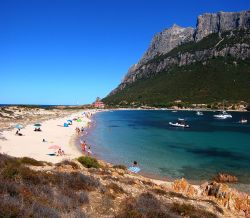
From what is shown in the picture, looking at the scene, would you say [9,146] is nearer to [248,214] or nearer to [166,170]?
[166,170]

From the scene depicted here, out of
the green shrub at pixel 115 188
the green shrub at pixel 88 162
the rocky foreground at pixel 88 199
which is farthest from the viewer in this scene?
the green shrub at pixel 88 162

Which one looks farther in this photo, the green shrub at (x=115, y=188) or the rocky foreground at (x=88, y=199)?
the green shrub at (x=115, y=188)

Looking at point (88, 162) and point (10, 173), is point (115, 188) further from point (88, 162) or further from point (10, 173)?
point (88, 162)

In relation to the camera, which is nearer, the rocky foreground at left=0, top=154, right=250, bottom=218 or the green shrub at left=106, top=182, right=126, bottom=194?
the rocky foreground at left=0, top=154, right=250, bottom=218

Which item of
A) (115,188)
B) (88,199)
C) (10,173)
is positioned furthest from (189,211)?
(10,173)

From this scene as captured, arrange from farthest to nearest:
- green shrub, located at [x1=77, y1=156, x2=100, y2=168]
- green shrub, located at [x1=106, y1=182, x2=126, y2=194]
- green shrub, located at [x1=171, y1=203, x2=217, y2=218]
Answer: green shrub, located at [x1=77, y1=156, x2=100, y2=168], green shrub, located at [x1=106, y1=182, x2=126, y2=194], green shrub, located at [x1=171, y1=203, x2=217, y2=218]

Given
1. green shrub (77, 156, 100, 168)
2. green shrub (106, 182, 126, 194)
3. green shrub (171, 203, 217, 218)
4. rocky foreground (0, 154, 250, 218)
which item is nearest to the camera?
rocky foreground (0, 154, 250, 218)

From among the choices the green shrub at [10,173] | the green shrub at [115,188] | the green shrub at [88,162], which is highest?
the green shrub at [10,173]

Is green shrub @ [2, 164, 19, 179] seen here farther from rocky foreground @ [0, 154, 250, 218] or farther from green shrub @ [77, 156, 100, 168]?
green shrub @ [77, 156, 100, 168]

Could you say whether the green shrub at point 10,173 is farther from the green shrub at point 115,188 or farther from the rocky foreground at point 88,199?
the green shrub at point 115,188

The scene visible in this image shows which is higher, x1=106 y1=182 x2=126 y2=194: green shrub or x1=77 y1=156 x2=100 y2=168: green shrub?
x1=106 y1=182 x2=126 y2=194: green shrub

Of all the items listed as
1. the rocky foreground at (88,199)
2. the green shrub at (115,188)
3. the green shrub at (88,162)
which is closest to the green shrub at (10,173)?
the rocky foreground at (88,199)

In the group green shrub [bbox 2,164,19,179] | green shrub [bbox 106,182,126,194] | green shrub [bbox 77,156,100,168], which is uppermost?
green shrub [bbox 2,164,19,179]

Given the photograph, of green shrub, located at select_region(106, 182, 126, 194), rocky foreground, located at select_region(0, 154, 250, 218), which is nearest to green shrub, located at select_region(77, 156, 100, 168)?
rocky foreground, located at select_region(0, 154, 250, 218)
